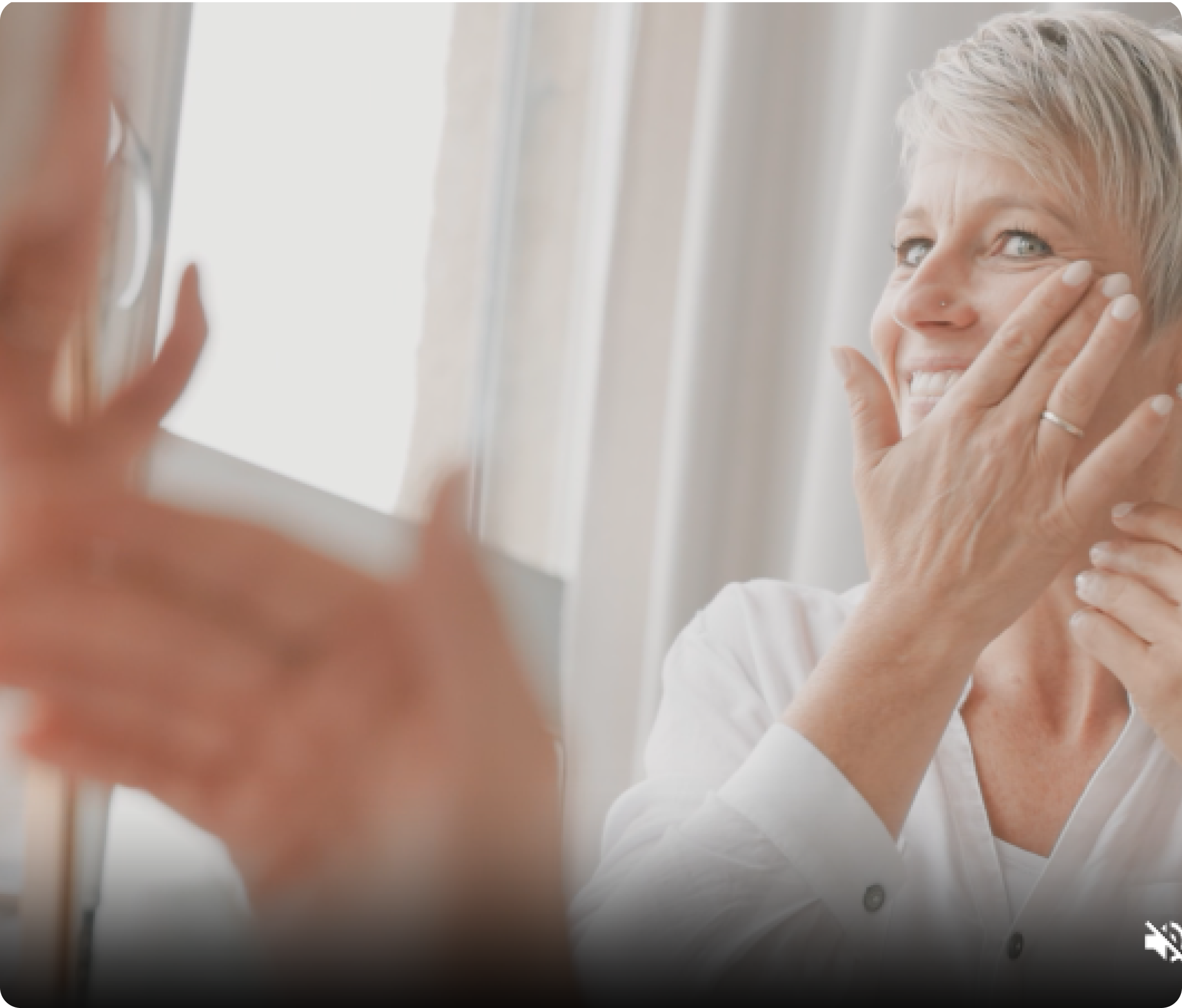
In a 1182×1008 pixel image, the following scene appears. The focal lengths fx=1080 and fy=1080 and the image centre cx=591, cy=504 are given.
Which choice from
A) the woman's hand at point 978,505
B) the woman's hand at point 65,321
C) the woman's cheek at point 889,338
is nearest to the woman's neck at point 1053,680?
the woman's hand at point 978,505

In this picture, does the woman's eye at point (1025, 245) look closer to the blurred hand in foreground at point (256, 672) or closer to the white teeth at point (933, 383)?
the white teeth at point (933, 383)

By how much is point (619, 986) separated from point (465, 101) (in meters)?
1.16

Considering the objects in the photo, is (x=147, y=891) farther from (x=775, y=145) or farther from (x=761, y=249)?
(x=775, y=145)

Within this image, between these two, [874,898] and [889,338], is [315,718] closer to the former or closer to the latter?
[874,898]

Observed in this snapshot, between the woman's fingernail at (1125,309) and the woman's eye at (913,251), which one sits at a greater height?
the woman's eye at (913,251)

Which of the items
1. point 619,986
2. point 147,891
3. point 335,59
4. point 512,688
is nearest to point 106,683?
point 512,688

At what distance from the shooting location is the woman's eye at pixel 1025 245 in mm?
861

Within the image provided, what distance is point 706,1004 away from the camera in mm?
667

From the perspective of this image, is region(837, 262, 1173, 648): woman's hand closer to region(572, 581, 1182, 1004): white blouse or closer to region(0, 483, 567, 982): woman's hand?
region(572, 581, 1182, 1004): white blouse

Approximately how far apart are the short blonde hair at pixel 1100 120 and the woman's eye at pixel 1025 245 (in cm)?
4

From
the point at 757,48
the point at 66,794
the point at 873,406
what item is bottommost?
the point at 66,794

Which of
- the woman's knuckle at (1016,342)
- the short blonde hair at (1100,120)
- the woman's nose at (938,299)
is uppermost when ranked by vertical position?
the short blonde hair at (1100,120)

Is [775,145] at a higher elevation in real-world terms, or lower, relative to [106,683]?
higher

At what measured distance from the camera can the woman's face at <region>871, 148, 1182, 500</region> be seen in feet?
2.81
